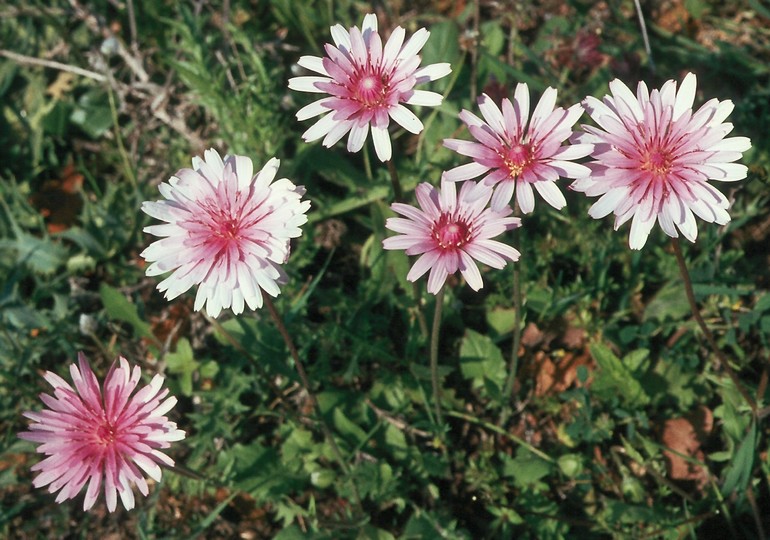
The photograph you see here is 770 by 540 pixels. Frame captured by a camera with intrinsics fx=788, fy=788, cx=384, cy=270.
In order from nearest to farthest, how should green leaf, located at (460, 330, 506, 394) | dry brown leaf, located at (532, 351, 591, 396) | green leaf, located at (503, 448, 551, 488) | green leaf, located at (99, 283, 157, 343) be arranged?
green leaf, located at (503, 448, 551, 488) → green leaf, located at (460, 330, 506, 394) → dry brown leaf, located at (532, 351, 591, 396) → green leaf, located at (99, 283, 157, 343)

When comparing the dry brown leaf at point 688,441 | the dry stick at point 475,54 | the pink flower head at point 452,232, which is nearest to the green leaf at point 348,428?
the pink flower head at point 452,232

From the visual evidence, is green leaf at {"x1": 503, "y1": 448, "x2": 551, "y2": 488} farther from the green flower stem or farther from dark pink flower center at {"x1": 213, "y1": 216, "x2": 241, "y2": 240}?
dark pink flower center at {"x1": 213, "y1": 216, "x2": 241, "y2": 240}

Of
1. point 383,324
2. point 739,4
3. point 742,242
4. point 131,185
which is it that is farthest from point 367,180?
point 739,4

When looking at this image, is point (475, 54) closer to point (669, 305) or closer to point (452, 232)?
point (669, 305)

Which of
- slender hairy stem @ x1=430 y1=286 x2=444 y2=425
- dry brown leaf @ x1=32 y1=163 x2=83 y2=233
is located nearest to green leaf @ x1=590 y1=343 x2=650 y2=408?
slender hairy stem @ x1=430 y1=286 x2=444 y2=425

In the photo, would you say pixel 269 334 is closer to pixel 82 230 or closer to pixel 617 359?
pixel 82 230

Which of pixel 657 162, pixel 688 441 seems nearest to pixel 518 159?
pixel 657 162

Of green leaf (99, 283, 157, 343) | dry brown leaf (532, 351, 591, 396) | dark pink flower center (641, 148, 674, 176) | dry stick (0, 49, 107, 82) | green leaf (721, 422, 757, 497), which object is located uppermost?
dry stick (0, 49, 107, 82)
